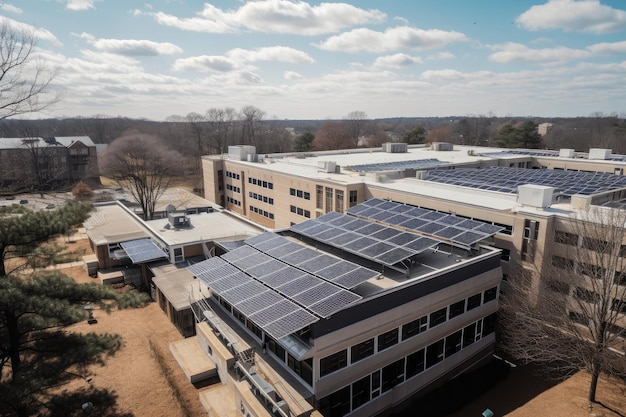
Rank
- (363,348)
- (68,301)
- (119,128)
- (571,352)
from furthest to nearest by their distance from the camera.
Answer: (119,128) → (571,352) → (363,348) → (68,301)

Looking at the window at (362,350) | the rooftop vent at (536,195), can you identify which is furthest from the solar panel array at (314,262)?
the rooftop vent at (536,195)

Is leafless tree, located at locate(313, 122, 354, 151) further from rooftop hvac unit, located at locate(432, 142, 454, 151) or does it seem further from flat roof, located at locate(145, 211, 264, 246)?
flat roof, located at locate(145, 211, 264, 246)

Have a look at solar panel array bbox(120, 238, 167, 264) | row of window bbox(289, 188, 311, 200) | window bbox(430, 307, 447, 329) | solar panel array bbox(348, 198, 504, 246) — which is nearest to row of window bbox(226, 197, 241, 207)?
row of window bbox(289, 188, 311, 200)

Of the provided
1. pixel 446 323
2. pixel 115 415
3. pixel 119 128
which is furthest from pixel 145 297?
pixel 119 128

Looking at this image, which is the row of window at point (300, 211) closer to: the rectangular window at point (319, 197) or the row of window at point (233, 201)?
the rectangular window at point (319, 197)

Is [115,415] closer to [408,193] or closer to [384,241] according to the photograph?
[384,241]

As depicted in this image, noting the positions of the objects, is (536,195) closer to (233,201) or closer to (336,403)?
(336,403)
